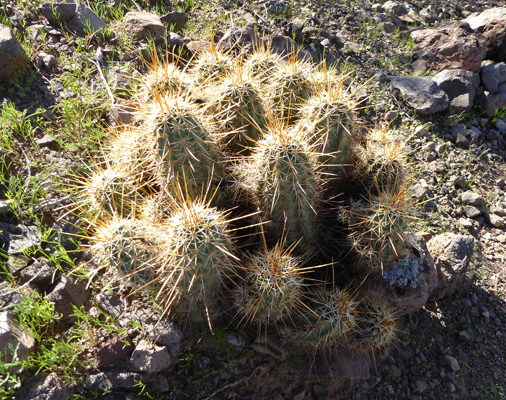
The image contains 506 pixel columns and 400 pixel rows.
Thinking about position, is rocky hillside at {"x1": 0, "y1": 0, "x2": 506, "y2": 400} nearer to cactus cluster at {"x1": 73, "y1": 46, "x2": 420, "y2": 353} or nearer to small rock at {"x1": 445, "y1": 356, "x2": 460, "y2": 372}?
small rock at {"x1": 445, "y1": 356, "x2": 460, "y2": 372}

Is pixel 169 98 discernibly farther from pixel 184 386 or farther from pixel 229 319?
pixel 184 386

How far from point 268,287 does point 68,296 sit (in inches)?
52.2

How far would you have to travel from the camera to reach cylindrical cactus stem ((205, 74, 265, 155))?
2357mm

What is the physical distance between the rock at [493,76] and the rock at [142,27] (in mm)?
3771

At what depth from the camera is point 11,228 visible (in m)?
2.70

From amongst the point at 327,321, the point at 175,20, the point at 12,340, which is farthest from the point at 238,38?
the point at 12,340

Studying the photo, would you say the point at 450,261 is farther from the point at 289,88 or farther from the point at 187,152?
the point at 187,152

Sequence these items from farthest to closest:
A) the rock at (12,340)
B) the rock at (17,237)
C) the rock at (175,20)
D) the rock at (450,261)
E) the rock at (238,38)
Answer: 1. the rock at (175,20)
2. the rock at (238,38)
3. the rock at (450,261)
4. the rock at (17,237)
5. the rock at (12,340)

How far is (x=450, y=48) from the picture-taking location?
475cm

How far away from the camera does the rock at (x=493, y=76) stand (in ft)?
15.4

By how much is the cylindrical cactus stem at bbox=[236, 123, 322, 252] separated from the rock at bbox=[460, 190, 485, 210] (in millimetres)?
2112

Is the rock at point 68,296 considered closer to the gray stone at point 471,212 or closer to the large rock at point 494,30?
the gray stone at point 471,212

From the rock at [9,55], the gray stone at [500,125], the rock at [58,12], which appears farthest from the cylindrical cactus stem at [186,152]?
the gray stone at [500,125]

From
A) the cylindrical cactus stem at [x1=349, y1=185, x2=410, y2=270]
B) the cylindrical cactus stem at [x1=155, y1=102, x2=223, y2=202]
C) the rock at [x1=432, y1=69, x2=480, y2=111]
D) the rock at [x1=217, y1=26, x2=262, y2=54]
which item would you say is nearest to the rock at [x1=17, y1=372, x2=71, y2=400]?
the cylindrical cactus stem at [x1=155, y1=102, x2=223, y2=202]
